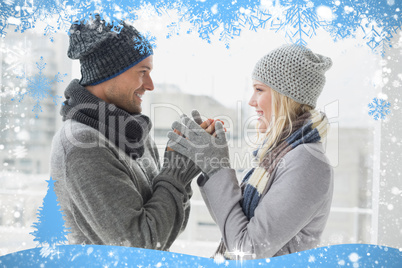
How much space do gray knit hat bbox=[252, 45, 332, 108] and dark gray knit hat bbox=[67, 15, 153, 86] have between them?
357 mm

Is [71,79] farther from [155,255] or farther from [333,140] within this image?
[333,140]

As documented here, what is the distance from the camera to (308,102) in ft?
3.32

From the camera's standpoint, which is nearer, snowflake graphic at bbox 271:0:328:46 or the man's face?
snowflake graphic at bbox 271:0:328:46

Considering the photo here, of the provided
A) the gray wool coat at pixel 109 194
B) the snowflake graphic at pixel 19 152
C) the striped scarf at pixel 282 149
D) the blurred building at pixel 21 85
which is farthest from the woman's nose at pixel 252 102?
the snowflake graphic at pixel 19 152

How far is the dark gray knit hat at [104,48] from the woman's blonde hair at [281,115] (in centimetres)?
41

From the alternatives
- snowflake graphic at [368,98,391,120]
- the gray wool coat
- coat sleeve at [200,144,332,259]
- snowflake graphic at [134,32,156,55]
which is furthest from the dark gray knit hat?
snowflake graphic at [368,98,391,120]

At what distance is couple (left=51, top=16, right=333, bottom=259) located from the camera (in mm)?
888

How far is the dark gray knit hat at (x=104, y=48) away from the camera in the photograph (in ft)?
3.24

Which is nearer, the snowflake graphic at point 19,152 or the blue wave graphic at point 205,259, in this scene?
the blue wave graphic at point 205,259

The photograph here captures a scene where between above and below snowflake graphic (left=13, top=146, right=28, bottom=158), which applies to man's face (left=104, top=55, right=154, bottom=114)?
above

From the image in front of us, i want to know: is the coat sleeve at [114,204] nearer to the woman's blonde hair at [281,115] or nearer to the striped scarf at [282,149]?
the striped scarf at [282,149]

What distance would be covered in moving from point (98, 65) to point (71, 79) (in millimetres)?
147

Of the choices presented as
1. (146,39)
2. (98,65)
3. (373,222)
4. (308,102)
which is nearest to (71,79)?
(98,65)

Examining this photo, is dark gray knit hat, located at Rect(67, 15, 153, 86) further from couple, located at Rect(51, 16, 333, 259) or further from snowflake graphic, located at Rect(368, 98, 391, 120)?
snowflake graphic, located at Rect(368, 98, 391, 120)
